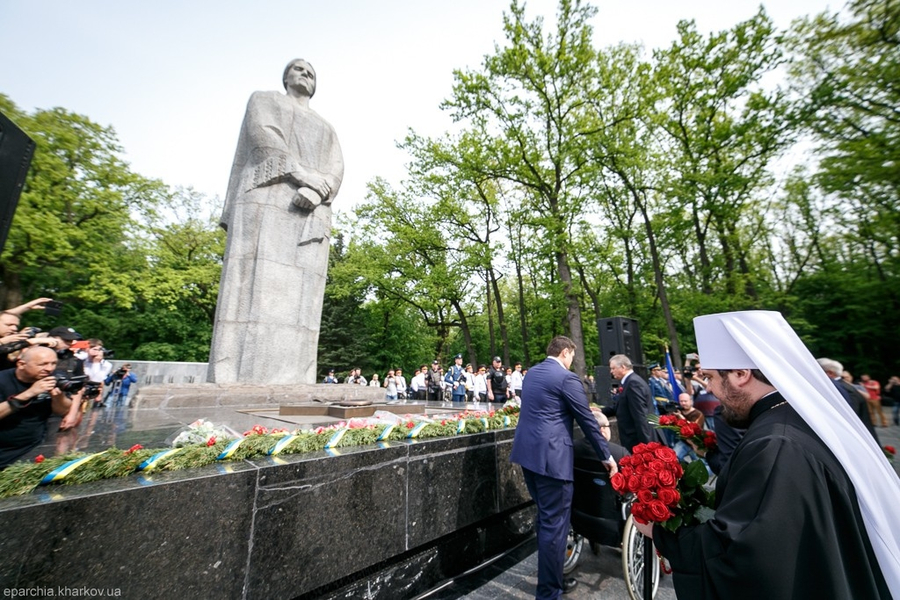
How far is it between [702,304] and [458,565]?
66.7ft

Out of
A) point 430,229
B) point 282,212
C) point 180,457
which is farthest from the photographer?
point 430,229

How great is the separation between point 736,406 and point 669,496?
2.08 feet

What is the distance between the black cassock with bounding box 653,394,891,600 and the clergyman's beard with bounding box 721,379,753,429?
303 mm

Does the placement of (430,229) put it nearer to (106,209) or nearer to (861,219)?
(106,209)

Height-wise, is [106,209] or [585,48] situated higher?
[585,48]

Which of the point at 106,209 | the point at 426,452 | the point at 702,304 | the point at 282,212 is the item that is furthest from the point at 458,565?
the point at 106,209

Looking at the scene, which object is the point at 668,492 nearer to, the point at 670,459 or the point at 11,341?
the point at 670,459

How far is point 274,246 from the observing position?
24.3ft

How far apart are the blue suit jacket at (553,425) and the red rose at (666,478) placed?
1650 millimetres

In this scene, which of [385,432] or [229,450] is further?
[385,432]

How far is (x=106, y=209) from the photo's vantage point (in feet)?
71.9

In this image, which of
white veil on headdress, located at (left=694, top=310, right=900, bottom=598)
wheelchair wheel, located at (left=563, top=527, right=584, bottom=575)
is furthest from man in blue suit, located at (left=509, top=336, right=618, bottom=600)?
white veil on headdress, located at (left=694, top=310, right=900, bottom=598)

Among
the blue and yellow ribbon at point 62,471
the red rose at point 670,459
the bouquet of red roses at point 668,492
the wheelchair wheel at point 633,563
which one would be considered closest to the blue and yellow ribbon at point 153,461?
the blue and yellow ribbon at point 62,471

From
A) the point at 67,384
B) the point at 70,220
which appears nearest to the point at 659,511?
the point at 67,384
